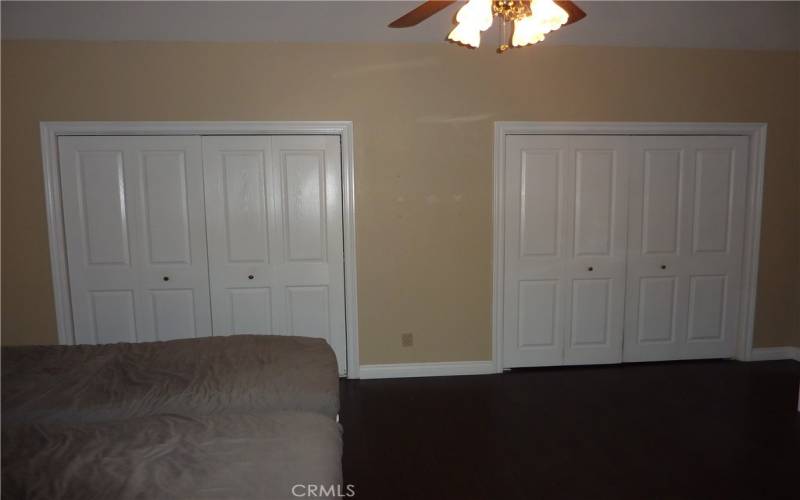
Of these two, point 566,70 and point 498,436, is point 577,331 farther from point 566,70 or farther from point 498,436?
point 566,70

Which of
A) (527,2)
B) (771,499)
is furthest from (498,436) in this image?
(527,2)

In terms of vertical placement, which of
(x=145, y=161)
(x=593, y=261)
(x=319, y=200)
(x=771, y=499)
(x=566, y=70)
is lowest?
(x=771, y=499)

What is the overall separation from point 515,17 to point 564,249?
2.18 metres

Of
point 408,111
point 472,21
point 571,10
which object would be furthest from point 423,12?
point 408,111

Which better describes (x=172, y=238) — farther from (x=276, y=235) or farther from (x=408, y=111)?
(x=408, y=111)

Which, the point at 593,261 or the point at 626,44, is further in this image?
the point at 593,261

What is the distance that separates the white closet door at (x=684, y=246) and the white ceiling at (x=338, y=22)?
805 mm

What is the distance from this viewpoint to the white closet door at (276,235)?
338 cm

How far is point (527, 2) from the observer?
1.83m

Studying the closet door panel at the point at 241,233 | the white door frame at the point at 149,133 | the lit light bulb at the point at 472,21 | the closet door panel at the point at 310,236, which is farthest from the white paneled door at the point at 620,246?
the closet door panel at the point at 241,233

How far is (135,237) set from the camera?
3379 mm

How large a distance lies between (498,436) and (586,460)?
1.62 ft

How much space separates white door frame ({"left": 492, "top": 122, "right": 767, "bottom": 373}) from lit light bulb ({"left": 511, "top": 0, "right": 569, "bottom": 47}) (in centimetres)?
151

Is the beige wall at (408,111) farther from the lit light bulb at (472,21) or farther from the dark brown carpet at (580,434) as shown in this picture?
the lit light bulb at (472,21)
